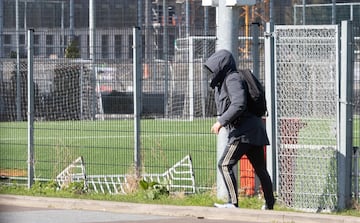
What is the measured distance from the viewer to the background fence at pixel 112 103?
14945 millimetres

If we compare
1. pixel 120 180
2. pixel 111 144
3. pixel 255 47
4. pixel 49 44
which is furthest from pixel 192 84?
pixel 111 144

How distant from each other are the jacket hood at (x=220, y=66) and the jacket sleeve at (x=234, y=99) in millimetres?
106

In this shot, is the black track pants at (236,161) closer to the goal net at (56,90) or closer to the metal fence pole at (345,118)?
the metal fence pole at (345,118)

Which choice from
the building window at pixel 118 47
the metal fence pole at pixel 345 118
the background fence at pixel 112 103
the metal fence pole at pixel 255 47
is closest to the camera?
the metal fence pole at pixel 345 118

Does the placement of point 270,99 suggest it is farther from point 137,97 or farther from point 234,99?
point 137,97

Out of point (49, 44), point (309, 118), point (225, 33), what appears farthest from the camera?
point (49, 44)

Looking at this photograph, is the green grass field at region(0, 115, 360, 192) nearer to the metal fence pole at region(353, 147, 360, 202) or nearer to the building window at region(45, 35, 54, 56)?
the building window at region(45, 35, 54, 56)

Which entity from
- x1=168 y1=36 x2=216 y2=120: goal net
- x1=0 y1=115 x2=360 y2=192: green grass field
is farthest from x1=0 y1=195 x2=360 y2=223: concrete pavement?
x1=168 y1=36 x2=216 y2=120: goal net

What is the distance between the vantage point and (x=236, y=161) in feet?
39.2

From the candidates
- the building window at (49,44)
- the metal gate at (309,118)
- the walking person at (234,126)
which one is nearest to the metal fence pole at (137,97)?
the building window at (49,44)

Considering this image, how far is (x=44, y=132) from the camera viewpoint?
58.7 feet

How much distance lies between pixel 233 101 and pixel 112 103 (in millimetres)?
5826

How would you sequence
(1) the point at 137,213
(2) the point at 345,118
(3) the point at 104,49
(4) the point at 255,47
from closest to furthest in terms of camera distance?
(2) the point at 345,118 < (1) the point at 137,213 < (4) the point at 255,47 < (3) the point at 104,49

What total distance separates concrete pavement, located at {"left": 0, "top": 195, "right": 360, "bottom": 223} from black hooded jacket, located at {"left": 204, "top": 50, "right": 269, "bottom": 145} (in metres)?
0.89
